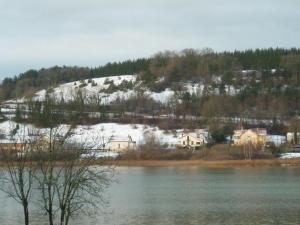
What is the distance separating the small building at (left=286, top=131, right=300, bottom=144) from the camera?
103m

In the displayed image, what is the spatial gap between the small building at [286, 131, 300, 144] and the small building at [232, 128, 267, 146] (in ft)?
12.5

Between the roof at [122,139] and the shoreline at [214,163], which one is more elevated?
the roof at [122,139]

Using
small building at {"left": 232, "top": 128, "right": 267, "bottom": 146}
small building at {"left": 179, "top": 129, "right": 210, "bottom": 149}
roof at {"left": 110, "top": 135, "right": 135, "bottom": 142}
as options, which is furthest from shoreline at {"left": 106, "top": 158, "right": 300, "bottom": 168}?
roof at {"left": 110, "top": 135, "right": 135, "bottom": 142}

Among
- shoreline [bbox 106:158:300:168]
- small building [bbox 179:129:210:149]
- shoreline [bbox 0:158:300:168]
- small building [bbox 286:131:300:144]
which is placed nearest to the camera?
shoreline [bbox 0:158:300:168]

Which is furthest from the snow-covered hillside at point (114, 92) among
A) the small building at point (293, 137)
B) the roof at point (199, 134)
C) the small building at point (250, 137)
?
the small building at point (293, 137)

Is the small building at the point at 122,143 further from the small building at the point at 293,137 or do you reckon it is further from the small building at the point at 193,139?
the small building at the point at 293,137

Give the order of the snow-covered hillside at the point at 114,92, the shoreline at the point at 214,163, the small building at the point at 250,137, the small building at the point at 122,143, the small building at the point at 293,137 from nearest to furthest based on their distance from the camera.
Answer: the shoreline at the point at 214,163 → the small building at the point at 250,137 → the small building at the point at 293,137 → the small building at the point at 122,143 → the snow-covered hillside at the point at 114,92

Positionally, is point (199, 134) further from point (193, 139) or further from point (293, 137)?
point (293, 137)

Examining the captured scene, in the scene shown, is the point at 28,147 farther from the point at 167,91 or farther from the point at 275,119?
the point at 167,91

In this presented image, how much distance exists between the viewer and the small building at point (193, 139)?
10482 cm

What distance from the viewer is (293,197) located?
124ft

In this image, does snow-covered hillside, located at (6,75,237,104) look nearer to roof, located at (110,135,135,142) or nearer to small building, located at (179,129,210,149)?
roof, located at (110,135,135,142)

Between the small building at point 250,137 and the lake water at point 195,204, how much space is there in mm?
47776

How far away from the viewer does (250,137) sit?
10269 centimetres
